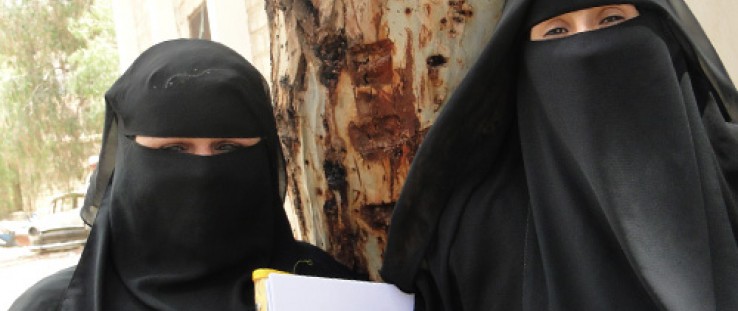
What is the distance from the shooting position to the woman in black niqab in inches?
60.9

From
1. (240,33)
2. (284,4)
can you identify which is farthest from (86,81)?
(284,4)

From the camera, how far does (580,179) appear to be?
128cm

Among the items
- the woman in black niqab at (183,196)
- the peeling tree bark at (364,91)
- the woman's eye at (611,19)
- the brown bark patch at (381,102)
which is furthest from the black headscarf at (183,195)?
the woman's eye at (611,19)

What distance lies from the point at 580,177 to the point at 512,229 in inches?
6.8

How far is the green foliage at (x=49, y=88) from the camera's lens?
60.0ft

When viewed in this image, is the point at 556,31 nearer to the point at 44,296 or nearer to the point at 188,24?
the point at 44,296

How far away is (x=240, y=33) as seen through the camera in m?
5.60

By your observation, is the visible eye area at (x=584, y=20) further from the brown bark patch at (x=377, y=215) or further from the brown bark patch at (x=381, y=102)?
the brown bark patch at (x=377, y=215)

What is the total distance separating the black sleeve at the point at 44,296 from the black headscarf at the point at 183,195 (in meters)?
0.05

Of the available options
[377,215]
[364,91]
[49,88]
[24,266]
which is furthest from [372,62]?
[49,88]

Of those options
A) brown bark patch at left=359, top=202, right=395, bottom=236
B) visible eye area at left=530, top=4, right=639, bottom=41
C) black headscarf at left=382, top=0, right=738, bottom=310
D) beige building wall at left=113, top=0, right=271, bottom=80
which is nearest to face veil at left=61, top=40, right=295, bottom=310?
brown bark patch at left=359, top=202, right=395, bottom=236

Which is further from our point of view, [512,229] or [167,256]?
[167,256]

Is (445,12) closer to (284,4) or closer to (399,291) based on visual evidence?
(284,4)

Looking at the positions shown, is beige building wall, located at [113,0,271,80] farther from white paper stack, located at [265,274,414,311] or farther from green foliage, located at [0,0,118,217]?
green foliage, located at [0,0,118,217]
